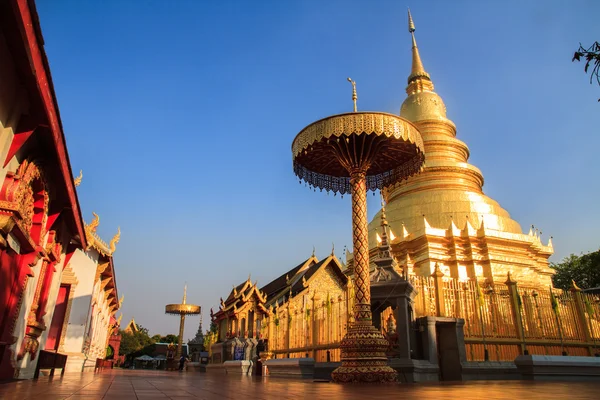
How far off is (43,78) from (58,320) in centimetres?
1064

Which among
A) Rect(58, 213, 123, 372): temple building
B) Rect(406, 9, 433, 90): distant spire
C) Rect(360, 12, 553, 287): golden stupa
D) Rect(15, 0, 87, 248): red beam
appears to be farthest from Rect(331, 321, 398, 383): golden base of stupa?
Rect(406, 9, 433, 90): distant spire

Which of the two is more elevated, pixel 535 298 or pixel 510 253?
pixel 510 253

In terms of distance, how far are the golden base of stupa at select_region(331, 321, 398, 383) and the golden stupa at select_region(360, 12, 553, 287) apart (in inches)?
347

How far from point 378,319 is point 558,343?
4.91 metres

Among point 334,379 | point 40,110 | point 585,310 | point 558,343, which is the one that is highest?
point 40,110

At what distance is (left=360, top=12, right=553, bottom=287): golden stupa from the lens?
62.8 feet

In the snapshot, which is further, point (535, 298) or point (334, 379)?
point (535, 298)

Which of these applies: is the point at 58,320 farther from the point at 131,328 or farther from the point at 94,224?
the point at 131,328

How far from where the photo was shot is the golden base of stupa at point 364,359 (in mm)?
7750

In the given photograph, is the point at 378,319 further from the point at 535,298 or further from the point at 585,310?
the point at 585,310

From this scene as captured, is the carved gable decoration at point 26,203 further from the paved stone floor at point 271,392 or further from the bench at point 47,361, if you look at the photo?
the bench at point 47,361

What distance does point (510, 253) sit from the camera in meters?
→ 19.7

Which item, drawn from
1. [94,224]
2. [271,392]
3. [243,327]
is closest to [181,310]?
[243,327]

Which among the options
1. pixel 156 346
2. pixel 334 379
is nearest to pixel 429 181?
pixel 334 379
